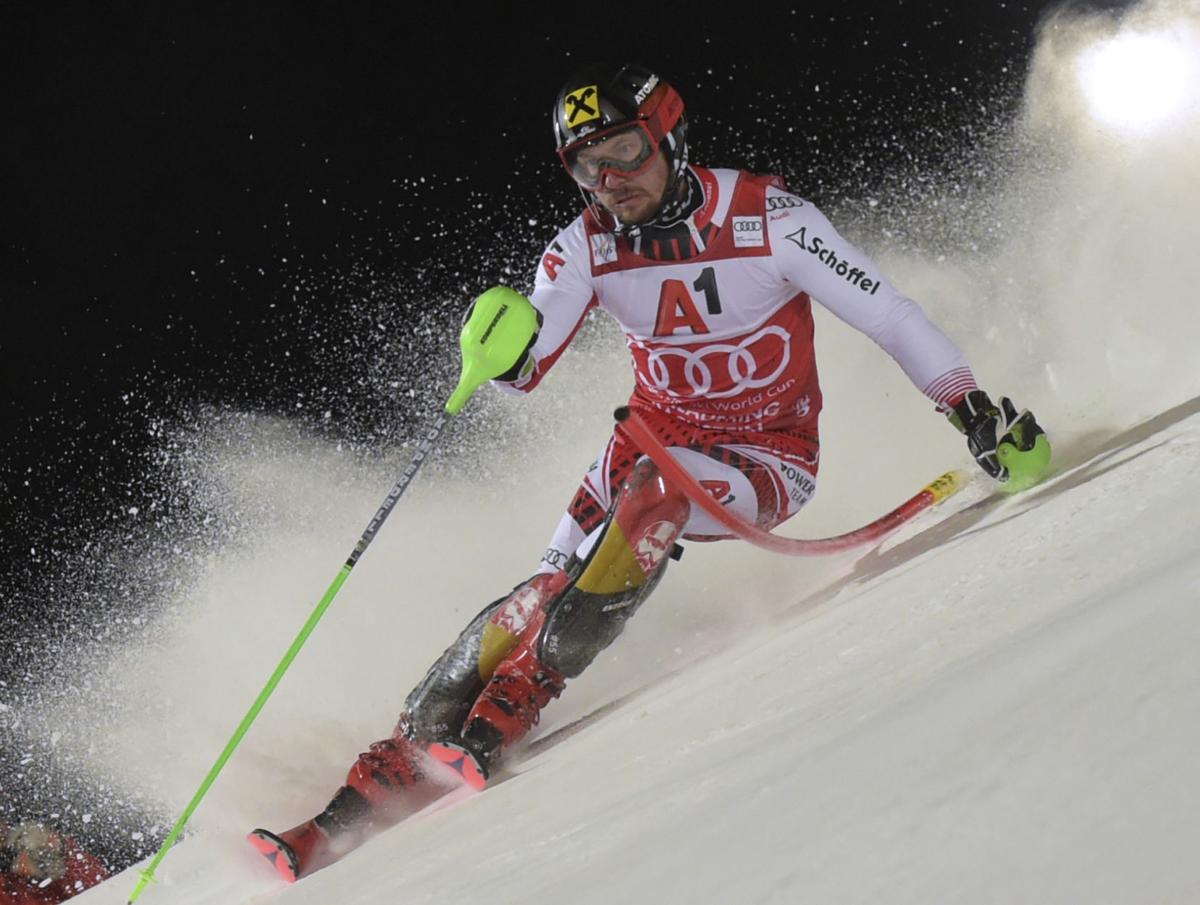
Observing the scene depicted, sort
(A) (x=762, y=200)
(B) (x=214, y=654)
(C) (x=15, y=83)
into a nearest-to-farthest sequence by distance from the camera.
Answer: (A) (x=762, y=200)
(B) (x=214, y=654)
(C) (x=15, y=83)

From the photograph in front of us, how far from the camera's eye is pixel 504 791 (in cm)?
265

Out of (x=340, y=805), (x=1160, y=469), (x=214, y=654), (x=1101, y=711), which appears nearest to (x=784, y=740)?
(x=1101, y=711)

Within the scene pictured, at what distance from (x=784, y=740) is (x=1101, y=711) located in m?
0.61

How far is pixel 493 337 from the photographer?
10.3 feet

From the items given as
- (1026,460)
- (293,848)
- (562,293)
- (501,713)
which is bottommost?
(293,848)

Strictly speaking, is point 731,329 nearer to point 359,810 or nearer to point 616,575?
point 616,575

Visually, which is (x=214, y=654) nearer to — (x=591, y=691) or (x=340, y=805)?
(x=591, y=691)

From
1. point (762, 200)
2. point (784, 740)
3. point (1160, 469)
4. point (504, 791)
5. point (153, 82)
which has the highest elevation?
point (153, 82)

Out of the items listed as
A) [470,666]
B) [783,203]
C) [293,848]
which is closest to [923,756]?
[293,848]

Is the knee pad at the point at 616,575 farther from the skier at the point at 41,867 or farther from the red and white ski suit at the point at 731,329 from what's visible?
the skier at the point at 41,867

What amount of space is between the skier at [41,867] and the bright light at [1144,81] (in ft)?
17.7

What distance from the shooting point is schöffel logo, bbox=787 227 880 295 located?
3.27 metres

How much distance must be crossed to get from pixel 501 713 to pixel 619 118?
1453 mm

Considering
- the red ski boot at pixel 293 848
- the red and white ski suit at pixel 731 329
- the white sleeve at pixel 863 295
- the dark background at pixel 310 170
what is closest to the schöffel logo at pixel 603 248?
the red and white ski suit at pixel 731 329
